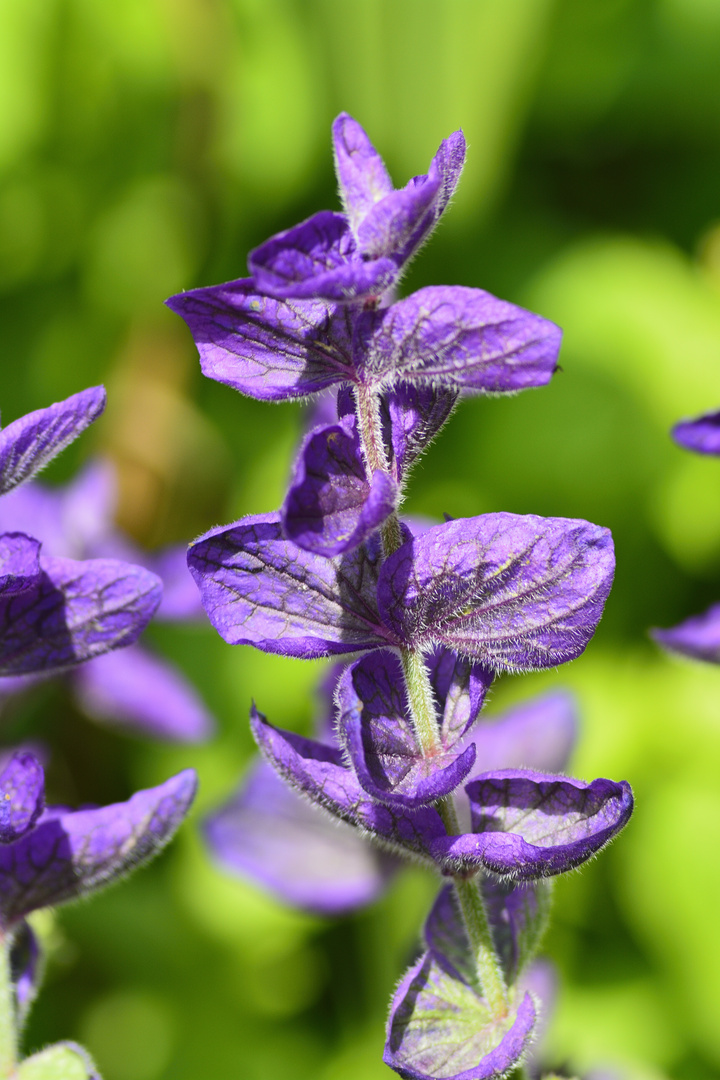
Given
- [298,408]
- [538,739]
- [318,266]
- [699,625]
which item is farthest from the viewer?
[298,408]

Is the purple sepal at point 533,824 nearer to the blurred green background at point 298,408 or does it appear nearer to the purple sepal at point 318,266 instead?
the purple sepal at point 318,266

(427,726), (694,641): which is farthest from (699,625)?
(427,726)

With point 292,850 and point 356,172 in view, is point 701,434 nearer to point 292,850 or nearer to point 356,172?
point 356,172

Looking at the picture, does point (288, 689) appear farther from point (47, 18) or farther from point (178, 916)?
point (47, 18)

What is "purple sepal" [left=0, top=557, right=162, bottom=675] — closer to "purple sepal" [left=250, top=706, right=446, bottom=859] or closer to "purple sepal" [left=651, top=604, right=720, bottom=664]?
"purple sepal" [left=250, top=706, right=446, bottom=859]

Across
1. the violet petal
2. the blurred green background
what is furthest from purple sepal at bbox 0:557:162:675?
the blurred green background

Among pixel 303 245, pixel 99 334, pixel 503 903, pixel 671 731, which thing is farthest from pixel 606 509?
pixel 303 245

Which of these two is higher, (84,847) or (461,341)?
(461,341)
